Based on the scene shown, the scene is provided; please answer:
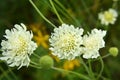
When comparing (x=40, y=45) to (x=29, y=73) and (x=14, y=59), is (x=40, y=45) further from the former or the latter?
(x=14, y=59)

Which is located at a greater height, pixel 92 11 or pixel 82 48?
pixel 92 11

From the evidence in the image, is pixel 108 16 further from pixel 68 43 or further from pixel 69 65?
pixel 68 43

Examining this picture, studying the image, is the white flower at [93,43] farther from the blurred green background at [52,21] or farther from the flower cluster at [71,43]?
the blurred green background at [52,21]

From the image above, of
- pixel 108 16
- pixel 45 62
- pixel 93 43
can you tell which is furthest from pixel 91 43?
pixel 108 16

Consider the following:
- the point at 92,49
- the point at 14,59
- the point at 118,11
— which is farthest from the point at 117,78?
the point at 14,59

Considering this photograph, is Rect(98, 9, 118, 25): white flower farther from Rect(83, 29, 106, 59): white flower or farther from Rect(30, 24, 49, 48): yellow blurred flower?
Rect(83, 29, 106, 59): white flower
